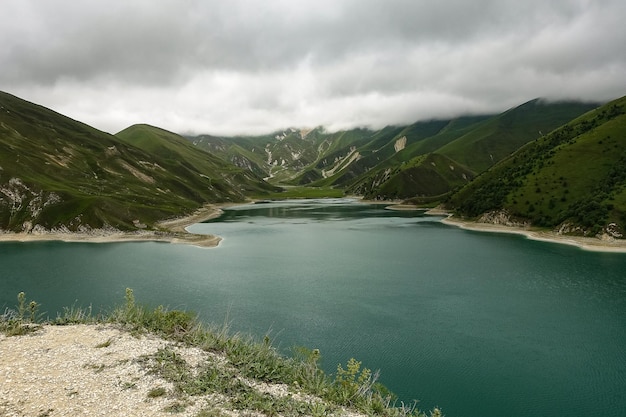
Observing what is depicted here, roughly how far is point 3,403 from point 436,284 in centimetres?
6252

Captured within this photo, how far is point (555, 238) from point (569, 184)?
121ft

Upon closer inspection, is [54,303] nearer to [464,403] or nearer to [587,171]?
[464,403]

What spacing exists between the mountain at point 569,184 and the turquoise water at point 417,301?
1978cm

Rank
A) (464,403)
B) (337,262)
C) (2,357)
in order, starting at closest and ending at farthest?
(2,357) → (464,403) → (337,262)

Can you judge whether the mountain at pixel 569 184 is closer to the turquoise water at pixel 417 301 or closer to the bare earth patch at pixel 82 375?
the turquoise water at pixel 417 301

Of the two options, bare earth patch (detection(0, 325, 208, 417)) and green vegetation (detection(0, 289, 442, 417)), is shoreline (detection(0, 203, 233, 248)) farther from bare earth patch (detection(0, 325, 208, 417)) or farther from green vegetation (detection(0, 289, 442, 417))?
bare earth patch (detection(0, 325, 208, 417))

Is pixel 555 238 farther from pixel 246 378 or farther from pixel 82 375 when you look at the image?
pixel 82 375

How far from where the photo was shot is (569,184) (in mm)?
138000

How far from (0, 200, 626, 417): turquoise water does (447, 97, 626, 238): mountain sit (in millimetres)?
19783

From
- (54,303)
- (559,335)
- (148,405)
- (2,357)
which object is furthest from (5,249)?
(559,335)

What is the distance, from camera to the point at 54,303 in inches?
2132

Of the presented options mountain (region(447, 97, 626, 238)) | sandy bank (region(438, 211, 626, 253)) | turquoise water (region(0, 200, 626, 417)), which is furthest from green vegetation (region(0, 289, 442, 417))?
mountain (region(447, 97, 626, 238))

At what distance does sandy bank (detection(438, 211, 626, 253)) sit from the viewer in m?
98.1

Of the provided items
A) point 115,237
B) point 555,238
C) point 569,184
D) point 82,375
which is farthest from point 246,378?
point 569,184
